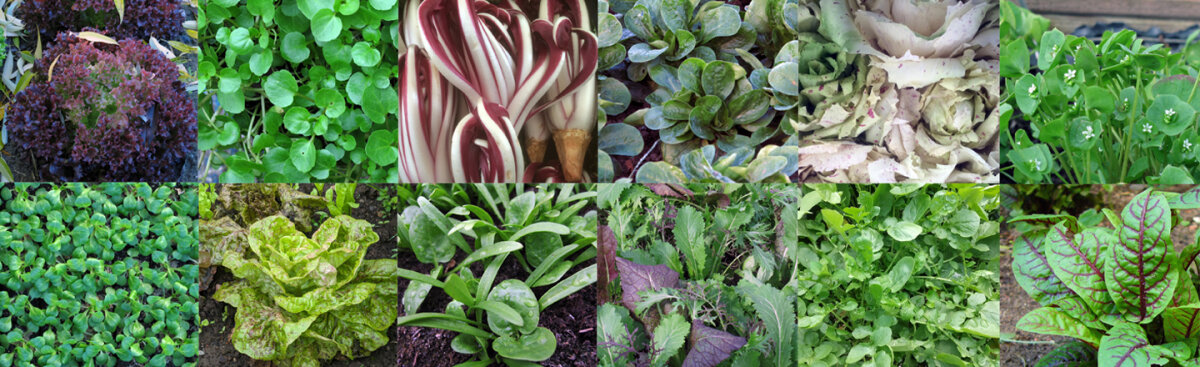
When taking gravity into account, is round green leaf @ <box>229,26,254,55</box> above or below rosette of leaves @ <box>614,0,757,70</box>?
below

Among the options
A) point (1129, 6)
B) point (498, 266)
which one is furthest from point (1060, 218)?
point (498, 266)

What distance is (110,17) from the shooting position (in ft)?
5.38

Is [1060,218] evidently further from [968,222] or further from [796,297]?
[796,297]

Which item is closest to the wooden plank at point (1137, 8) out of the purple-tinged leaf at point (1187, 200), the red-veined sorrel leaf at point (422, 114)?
the purple-tinged leaf at point (1187, 200)

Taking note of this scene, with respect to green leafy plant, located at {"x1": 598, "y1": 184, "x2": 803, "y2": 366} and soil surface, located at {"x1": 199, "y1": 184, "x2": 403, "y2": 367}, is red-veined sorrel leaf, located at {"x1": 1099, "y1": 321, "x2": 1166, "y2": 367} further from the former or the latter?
soil surface, located at {"x1": 199, "y1": 184, "x2": 403, "y2": 367}

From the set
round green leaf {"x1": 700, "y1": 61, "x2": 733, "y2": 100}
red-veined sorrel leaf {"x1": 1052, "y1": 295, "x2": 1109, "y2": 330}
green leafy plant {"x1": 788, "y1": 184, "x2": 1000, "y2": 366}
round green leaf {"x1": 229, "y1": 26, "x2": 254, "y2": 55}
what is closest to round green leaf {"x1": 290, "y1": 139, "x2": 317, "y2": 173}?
round green leaf {"x1": 229, "y1": 26, "x2": 254, "y2": 55}

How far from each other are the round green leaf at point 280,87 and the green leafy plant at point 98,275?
0.30m

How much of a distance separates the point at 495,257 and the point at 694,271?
435mm

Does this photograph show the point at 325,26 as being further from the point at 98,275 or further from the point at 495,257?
the point at 98,275

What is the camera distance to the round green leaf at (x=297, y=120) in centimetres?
158

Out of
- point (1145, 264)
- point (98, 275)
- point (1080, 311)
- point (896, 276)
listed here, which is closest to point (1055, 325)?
point (1080, 311)

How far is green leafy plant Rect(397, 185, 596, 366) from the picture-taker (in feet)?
5.17

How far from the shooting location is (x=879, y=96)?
1.59m

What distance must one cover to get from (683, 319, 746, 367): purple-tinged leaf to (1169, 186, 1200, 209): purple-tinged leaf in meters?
0.94
